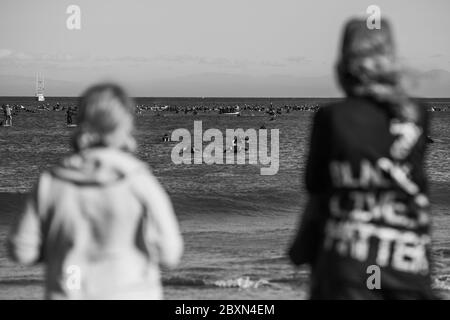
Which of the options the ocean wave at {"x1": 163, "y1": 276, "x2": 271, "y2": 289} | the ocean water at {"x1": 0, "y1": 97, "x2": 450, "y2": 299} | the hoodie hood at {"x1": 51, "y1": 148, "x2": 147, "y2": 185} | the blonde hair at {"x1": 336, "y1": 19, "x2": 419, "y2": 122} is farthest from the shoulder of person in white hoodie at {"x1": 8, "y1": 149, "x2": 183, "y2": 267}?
the ocean wave at {"x1": 163, "y1": 276, "x2": 271, "y2": 289}

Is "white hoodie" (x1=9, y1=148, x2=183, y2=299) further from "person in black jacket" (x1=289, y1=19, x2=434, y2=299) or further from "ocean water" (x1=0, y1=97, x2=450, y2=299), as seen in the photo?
"ocean water" (x1=0, y1=97, x2=450, y2=299)

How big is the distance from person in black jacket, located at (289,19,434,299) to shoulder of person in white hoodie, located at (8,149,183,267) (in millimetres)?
548

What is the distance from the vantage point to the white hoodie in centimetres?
311

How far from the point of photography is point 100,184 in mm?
3119

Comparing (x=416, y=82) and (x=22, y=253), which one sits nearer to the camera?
(x=416, y=82)

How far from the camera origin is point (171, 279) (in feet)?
37.2

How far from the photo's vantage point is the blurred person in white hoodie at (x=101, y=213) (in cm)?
311

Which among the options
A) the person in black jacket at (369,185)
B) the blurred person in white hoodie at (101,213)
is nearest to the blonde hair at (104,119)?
the blurred person in white hoodie at (101,213)

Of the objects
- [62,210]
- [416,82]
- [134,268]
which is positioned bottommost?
[134,268]

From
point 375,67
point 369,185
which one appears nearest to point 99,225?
point 369,185
